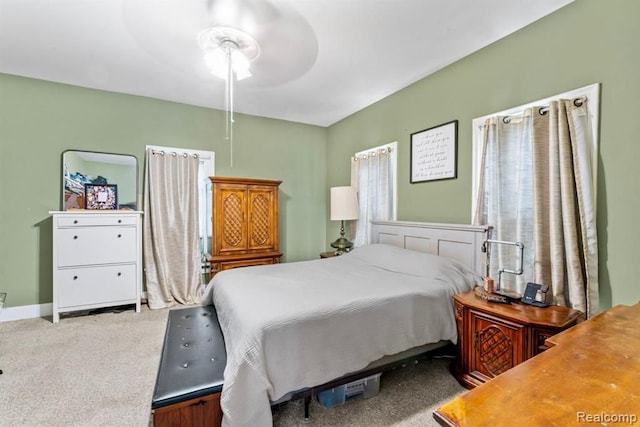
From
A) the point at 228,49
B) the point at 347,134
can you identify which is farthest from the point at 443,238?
the point at 228,49

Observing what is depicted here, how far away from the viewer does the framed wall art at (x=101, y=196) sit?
130 inches

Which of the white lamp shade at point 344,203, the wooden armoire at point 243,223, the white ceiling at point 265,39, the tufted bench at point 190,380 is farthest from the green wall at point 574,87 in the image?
the tufted bench at point 190,380

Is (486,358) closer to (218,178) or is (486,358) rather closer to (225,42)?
(225,42)

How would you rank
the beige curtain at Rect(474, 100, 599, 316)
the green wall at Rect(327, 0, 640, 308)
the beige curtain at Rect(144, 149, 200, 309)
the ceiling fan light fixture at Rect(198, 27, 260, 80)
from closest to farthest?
the green wall at Rect(327, 0, 640, 308) < the beige curtain at Rect(474, 100, 599, 316) < the ceiling fan light fixture at Rect(198, 27, 260, 80) < the beige curtain at Rect(144, 149, 200, 309)

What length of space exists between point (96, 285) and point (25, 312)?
2.76 ft

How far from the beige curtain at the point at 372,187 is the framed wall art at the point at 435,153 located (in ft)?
1.25

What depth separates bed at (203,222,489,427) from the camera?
1362mm

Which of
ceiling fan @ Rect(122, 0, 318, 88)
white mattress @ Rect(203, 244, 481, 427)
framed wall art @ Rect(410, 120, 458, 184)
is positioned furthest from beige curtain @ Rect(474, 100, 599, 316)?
ceiling fan @ Rect(122, 0, 318, 88)

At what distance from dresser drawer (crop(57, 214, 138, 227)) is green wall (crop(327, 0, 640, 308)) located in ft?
11.0

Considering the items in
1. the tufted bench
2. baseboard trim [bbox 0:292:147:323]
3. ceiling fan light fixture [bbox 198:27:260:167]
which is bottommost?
baseboard trim [bbox 0:292:147:323]

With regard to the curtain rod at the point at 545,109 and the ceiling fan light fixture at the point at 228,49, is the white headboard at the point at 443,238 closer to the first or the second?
the curtain rod at the point at 545,109

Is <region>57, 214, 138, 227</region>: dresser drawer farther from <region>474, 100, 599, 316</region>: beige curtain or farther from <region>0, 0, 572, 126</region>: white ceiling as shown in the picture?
<region>474, 100, 599, 316</region>: beige curtain

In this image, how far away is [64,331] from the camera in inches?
107

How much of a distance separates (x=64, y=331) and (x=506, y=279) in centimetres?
410
